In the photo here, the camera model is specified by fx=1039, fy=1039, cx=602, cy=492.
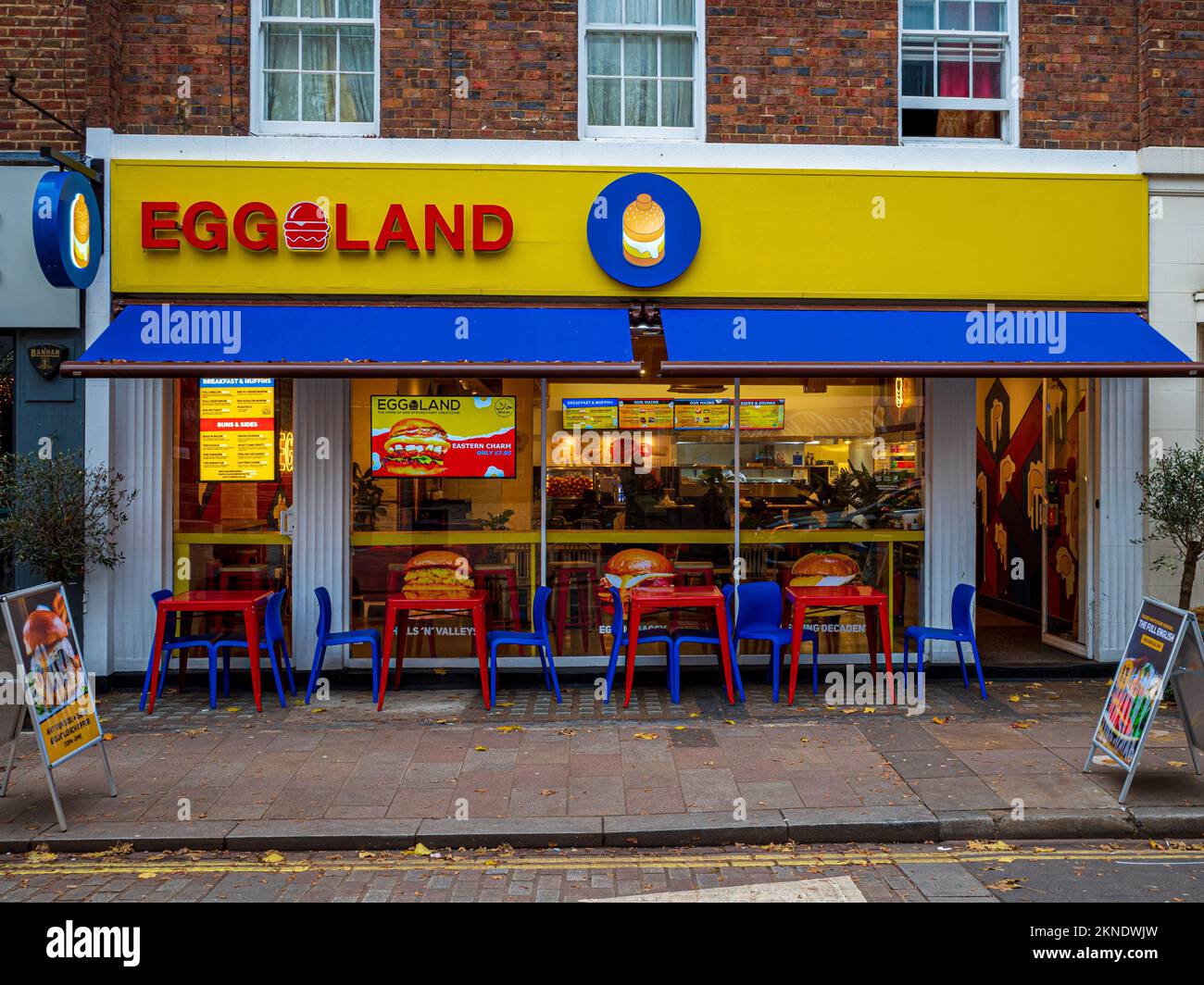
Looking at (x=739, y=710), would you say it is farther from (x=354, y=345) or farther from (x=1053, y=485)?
(x=1053, y=485)

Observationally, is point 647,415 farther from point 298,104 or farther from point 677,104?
point 298,104

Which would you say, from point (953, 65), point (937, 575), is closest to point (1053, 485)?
point (937, 575)

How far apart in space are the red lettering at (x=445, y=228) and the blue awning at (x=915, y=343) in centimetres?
195

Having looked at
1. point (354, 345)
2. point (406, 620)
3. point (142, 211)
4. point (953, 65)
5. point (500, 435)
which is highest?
point (953, 65)

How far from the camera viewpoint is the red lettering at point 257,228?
9.16 metres

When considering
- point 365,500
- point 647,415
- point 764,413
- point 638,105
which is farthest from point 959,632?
point 638,105

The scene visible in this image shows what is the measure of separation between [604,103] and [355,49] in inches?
93.5

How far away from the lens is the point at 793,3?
31.4 ft

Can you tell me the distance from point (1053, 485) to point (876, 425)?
2.87 meters

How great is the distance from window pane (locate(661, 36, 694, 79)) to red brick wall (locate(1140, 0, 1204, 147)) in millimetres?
4202

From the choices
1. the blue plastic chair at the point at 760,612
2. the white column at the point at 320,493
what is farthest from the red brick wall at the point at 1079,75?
the white column at the point at 320,493

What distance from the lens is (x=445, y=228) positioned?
30.3 feet

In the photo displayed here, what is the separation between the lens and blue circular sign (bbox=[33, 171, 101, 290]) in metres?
8.09
